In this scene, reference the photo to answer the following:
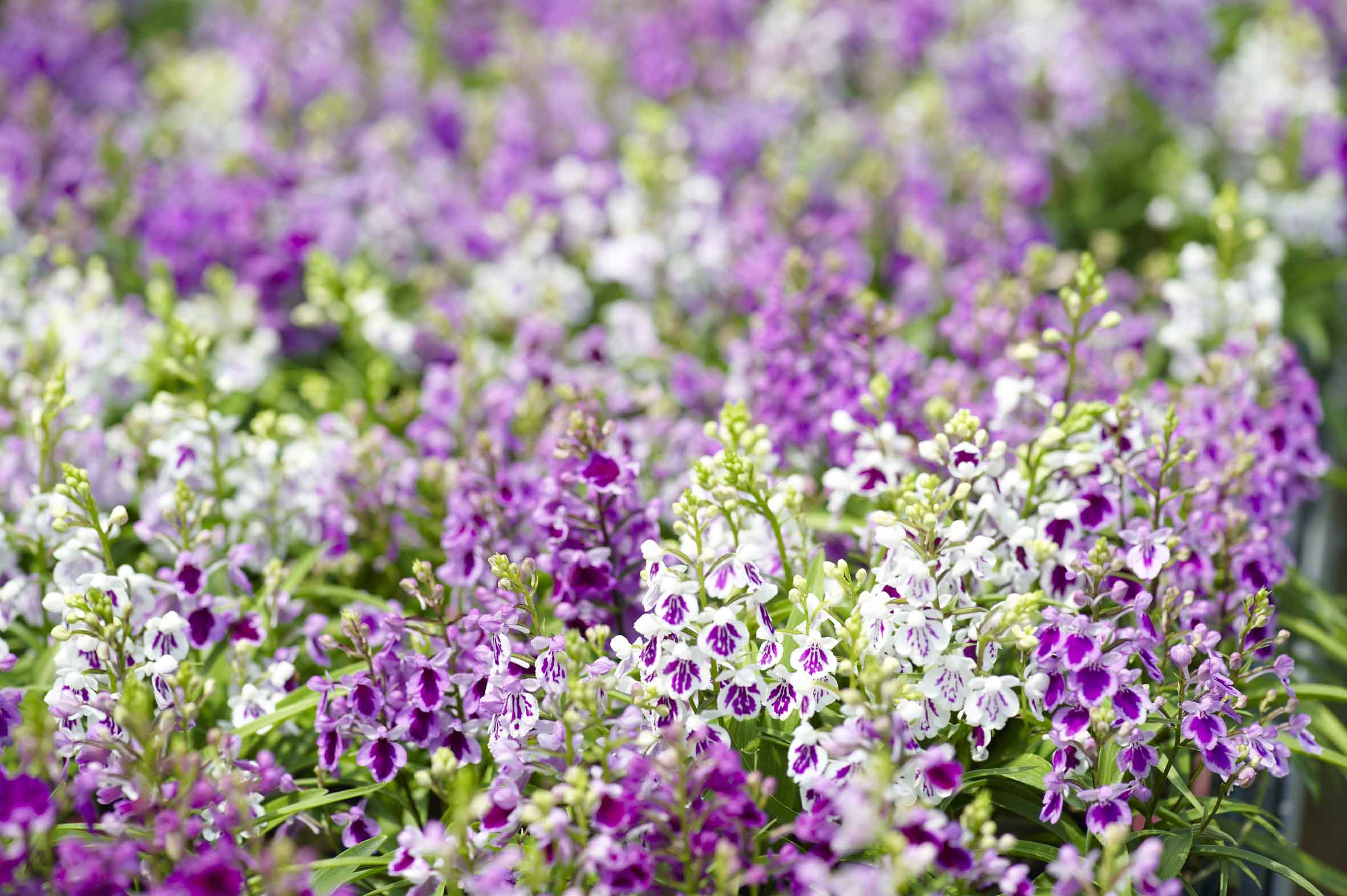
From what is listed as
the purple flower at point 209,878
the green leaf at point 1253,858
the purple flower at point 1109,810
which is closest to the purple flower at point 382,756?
the purple flower at point 209,878

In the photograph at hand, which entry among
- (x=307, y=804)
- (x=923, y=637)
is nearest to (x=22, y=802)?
(x=307, y=804)

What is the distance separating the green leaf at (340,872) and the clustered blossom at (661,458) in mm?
13

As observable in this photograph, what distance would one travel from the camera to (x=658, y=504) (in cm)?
333

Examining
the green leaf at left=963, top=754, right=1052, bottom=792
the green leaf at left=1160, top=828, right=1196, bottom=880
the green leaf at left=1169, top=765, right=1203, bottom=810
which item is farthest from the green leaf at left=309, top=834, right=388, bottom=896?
the green leaf at left=1169, top=765, right=1203, bottom=810

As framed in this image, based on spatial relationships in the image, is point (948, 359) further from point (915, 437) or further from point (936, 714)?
point (936, 714)

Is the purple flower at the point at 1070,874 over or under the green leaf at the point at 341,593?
under

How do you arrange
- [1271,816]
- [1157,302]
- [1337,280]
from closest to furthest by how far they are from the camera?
[1271,816] → [1157,302] → [1337,280]

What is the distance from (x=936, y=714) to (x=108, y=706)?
2007mm

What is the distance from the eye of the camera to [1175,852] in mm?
2834

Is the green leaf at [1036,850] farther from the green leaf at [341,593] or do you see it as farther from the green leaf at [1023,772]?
the green leaf at [341,593]

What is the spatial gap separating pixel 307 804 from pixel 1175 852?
7.29 feet

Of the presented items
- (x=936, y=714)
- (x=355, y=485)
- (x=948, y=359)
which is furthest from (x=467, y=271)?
(x=936, y=714)

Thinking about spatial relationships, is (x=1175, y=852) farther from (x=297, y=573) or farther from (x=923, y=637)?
(x=297, y=573)

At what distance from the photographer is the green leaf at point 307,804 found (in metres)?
2.96
